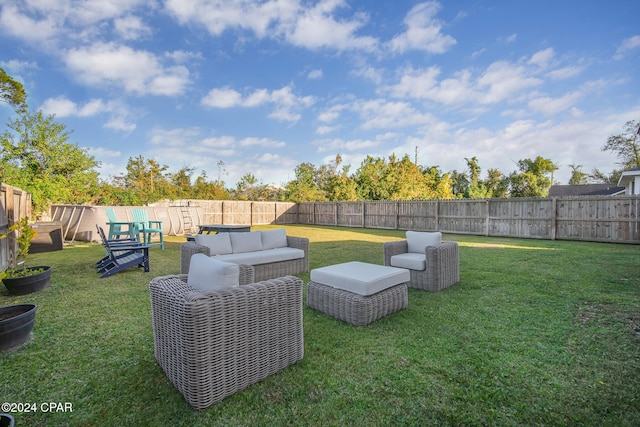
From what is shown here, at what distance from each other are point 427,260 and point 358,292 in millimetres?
1513

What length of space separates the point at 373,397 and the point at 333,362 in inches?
18.2

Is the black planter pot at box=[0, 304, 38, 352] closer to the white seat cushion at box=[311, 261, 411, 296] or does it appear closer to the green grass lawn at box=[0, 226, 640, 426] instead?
the green grass lawn at box=[0, 226, 640, 426]

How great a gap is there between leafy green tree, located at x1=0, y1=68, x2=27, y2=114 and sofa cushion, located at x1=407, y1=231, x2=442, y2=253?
16202 mm

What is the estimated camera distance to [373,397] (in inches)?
70.1

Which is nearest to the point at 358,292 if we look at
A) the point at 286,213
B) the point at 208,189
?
the point at 286,213

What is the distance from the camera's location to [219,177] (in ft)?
77.7

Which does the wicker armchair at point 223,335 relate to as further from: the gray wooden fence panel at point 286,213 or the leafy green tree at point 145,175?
the leafy green tree at point 145,175

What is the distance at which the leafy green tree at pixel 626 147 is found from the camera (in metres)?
19.2

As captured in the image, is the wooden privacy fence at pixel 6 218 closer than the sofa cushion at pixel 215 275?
No

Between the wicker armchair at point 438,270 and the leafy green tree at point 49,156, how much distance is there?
14.7 m

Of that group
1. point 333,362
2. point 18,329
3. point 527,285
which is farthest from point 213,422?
point 527,285

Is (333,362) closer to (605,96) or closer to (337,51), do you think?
(337,51)

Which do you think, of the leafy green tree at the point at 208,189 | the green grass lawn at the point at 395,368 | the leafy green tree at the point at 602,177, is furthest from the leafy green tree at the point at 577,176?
the leafy green tree at the point at 208,189

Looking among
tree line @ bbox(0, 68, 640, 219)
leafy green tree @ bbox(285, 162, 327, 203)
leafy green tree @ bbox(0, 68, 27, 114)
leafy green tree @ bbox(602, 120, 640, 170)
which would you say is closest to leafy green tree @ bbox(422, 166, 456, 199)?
tree line @ bbox(0, 68, 640, 219)
